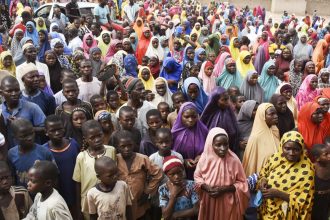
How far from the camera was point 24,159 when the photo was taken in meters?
3.62

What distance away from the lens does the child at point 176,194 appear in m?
3.60

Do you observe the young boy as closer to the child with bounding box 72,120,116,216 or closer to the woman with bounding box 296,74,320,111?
the child with bounding box 72,120,116,216

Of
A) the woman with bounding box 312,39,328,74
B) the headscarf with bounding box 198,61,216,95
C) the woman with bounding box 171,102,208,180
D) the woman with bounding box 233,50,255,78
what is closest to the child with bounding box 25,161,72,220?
the woman with bounding box 171,102,208,180

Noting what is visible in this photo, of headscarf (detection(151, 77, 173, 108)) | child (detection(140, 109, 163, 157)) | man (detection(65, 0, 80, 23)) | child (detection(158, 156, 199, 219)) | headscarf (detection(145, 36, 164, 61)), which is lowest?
child (detection(158, 156, 199, 219))

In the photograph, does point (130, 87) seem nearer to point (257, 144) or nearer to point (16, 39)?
point (257, 144)

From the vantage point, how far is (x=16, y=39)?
333 inches

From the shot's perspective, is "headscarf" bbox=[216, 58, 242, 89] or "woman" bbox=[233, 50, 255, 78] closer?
"headscarf" bbox=[216, 58, 242, 89]

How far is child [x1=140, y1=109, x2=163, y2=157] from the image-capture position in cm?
446

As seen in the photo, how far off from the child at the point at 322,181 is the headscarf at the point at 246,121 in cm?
115

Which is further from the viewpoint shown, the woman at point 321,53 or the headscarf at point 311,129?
the woman at point 321,53

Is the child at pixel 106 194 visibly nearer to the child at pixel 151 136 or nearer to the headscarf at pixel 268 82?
the child at pixel 151 136

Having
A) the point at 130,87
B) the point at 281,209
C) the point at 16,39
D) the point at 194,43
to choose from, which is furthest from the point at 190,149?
the point at 194,43

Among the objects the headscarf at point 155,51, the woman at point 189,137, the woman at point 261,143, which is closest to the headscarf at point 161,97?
the woman at point 189,137

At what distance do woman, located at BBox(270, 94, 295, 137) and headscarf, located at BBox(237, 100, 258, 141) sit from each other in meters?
0.26
